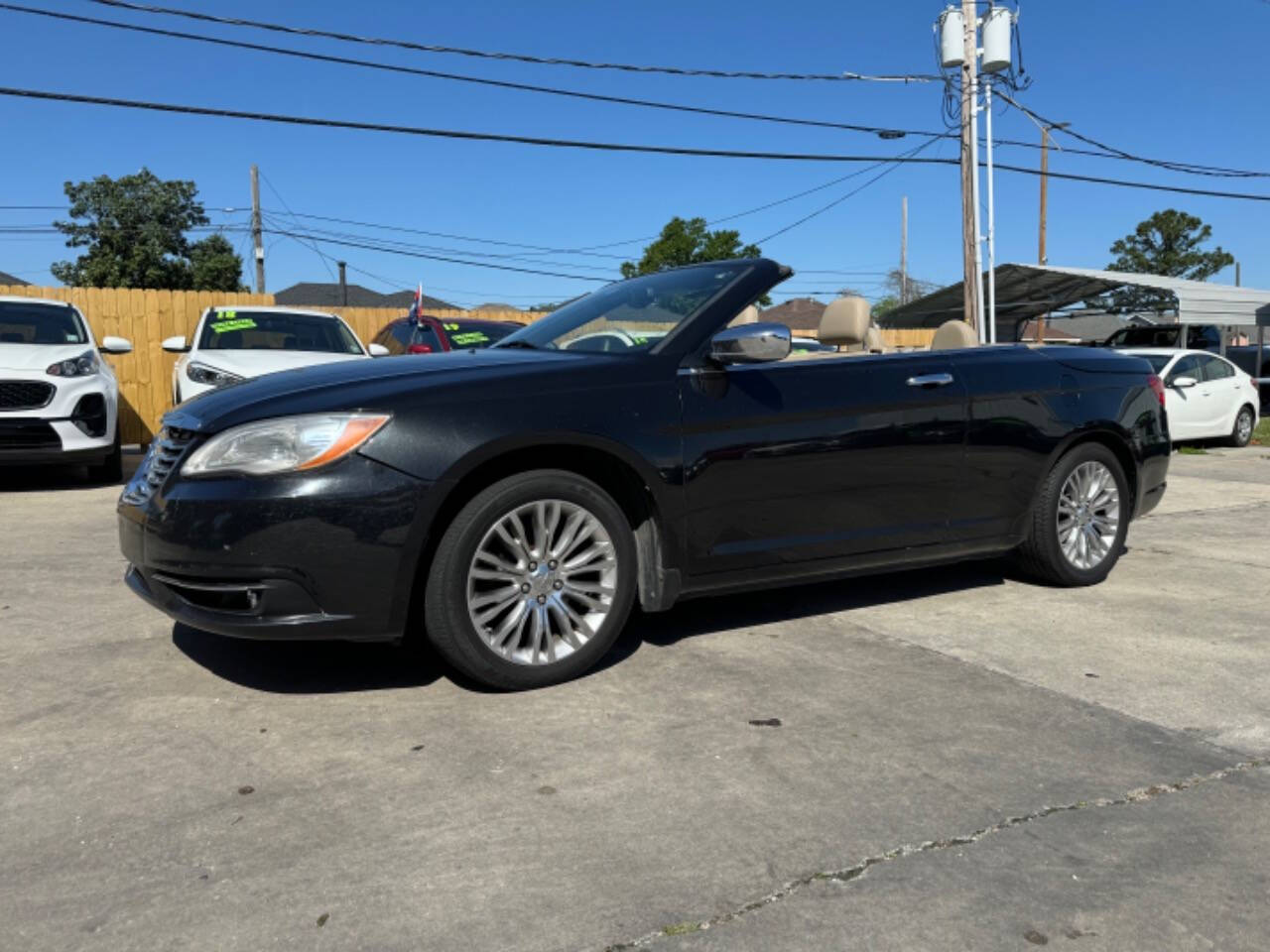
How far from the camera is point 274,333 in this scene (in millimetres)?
10109

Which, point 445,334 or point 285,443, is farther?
point 445,334

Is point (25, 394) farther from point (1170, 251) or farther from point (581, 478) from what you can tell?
point (1170, 251)

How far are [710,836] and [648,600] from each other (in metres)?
1.40

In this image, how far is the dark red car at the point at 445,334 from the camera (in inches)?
395

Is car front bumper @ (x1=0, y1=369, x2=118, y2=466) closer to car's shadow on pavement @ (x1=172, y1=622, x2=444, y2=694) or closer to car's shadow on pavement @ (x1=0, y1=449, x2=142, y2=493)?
car's shadow on pavement @ (x1=0, y1=449, x2=142, y2=493)

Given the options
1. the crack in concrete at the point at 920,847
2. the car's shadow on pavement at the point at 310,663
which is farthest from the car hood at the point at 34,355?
the crack in concrete at the point at 920,847

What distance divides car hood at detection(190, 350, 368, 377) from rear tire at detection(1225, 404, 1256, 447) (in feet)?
41.0

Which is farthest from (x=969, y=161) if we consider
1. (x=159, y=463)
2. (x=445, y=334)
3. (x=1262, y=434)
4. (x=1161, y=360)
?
(x=159, y=463)

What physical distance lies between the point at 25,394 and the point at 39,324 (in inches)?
55.9

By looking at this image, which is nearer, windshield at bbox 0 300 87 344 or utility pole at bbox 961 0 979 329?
windshield at bbox 0 300 87 344

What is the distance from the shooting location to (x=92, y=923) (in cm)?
218

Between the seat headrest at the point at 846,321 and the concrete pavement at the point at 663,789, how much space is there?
1360mm

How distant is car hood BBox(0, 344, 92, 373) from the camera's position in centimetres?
856

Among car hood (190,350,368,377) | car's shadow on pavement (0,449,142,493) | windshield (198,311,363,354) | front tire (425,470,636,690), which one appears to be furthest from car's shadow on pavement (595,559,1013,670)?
windshield (198,311,363,354)
